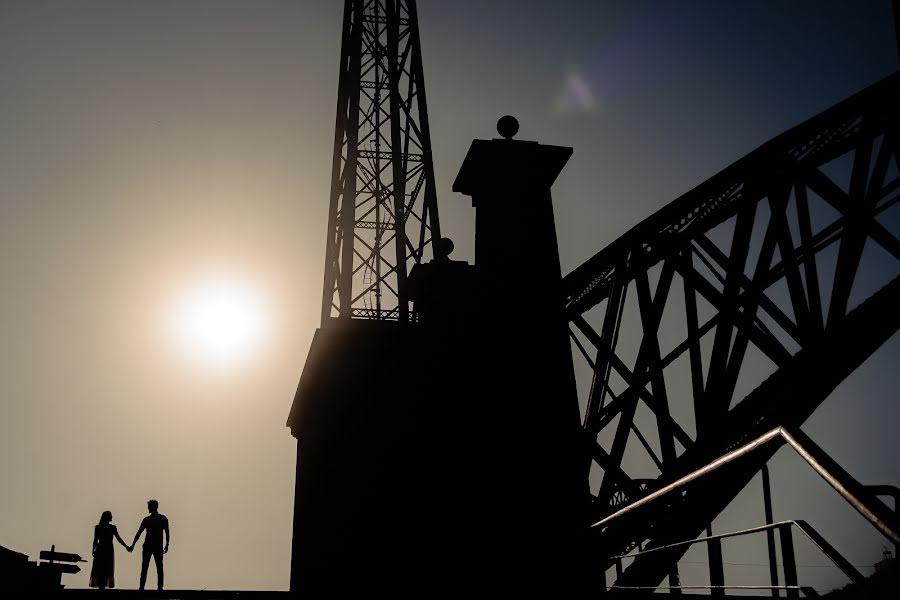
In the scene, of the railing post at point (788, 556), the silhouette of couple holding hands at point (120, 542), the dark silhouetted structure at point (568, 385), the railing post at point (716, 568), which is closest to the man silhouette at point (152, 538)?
the silhouette of couple holding hands at point (120, 542)

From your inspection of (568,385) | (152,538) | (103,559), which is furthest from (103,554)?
(568,385)

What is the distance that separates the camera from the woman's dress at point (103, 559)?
12.4m

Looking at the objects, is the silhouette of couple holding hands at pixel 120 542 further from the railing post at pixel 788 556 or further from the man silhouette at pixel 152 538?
the railing post at pixel 788 556

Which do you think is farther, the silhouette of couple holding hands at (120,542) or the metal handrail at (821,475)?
the silhouette of couple holding hands at (120,542)

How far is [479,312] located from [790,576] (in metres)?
2.91

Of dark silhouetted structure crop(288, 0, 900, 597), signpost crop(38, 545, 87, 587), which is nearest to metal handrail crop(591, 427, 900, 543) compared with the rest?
dark silhouetted structure crop(288, 0, 900, 597)

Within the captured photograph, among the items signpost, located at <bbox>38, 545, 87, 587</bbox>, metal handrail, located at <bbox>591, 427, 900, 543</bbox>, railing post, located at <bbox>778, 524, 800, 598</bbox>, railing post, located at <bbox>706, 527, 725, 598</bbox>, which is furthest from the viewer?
signpost, located at <bbox>38, 545, 87, 587</bbox>

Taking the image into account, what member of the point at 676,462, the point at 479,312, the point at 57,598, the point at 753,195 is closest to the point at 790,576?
the point at 676,462

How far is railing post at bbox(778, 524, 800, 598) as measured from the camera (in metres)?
3.78

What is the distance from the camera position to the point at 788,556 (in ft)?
12.8

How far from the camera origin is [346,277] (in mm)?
16203

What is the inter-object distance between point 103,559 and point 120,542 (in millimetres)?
341

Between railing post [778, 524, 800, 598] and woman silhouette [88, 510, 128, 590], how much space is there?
10928 millimetres

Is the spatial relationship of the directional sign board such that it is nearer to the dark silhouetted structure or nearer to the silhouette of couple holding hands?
the silhouette of couple holding hands
